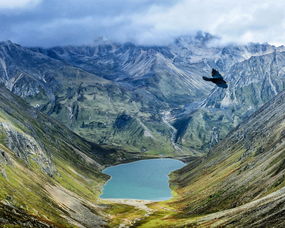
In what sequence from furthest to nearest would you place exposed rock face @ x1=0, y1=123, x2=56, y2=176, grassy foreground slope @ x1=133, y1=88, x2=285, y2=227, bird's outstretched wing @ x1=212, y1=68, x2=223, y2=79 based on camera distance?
exposed rock face @ x1=0, y1=123, x2=56, y2=176
grassy foreground slope @ x1=133, y1=88, x2=285, y2=227
bird's outstretched wing @ x1=212, y1=68, x2=223, y2=79

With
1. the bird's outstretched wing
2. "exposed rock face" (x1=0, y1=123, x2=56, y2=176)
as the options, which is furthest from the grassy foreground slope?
"exposed rock face" (x1=0, y1=123, x2=56, y2=176)

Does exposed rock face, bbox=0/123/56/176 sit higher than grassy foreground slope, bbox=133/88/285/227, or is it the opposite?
exposed rock face, bbox=0/123/56/176

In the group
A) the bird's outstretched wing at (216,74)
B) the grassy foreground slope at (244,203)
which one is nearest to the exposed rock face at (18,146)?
the grassy foreground slope at (244,203)

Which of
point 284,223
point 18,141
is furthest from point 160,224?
point 18,141

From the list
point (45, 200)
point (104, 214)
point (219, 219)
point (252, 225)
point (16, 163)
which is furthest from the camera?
point (104, 214)

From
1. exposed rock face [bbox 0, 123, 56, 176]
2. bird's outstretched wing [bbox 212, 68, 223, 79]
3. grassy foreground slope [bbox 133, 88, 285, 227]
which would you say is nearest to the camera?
bird's outstretched wing [bbox 212, 68, 223, 79]

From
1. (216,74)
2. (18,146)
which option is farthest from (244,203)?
(18,146)

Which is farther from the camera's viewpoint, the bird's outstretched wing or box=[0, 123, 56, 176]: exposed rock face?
box=[0, 123, 56, 176]: exposed rock face

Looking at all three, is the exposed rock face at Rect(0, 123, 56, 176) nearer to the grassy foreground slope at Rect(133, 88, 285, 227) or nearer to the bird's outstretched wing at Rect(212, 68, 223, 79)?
the grassy foreground slope at Rect(133, 88, 285, 227)

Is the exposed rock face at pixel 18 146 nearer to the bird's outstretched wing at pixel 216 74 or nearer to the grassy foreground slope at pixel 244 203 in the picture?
the grassy foreground slope at pixel 244 203

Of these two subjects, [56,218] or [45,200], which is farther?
[45,200]

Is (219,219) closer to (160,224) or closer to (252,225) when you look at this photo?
(252,225)
